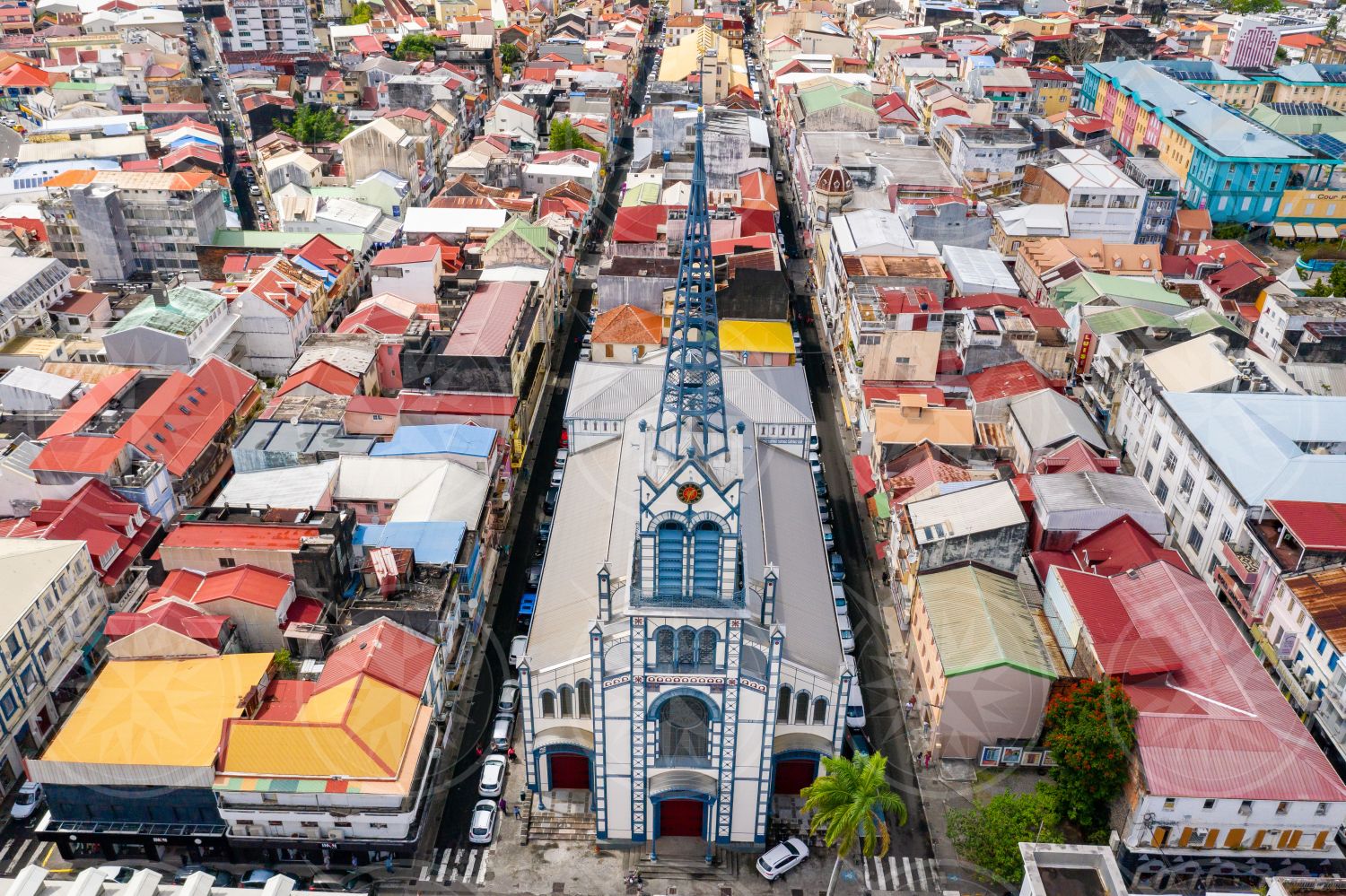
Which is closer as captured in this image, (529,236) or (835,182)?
(529,236)

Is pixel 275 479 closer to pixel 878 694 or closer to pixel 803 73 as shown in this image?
pixel 878 694

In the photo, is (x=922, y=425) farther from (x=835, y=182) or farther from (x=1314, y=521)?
(x=835, y=182)

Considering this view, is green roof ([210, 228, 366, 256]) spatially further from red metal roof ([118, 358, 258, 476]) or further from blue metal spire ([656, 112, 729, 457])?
blue metal spire ([656, 112, 729, 457])

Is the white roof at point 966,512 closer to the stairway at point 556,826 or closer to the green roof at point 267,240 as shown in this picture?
the stairway at point 556,826

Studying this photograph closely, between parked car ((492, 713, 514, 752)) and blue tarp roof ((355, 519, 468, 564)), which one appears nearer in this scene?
parked car ((492, 713, 514, 752))

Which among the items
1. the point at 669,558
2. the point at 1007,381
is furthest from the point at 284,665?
the point at 1007,381

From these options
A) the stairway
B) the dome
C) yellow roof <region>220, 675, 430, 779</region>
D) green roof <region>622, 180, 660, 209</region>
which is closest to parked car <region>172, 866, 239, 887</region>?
yellow roof <region>220, 675, 430, 779</region>
